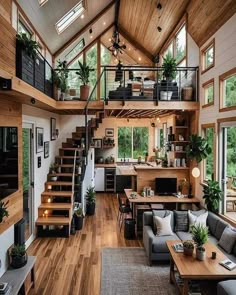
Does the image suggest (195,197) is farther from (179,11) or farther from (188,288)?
(179,11)

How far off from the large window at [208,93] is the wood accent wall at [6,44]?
170 inches

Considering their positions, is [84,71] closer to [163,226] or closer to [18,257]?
[163,226]

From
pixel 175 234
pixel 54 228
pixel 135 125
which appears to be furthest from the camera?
pixel 135 125

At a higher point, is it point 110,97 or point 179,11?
point 179,11

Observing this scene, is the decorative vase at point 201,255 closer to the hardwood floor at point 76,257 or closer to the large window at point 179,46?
the hardwood floor at point 76,257

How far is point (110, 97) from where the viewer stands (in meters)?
7.68

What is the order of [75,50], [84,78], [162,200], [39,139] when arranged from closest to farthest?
[162,200], [39,139], [84,78], [75,50]

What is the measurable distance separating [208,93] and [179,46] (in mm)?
3177

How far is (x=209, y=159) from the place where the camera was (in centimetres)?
702

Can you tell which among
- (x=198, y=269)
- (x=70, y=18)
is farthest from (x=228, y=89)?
(x=70, y=18)

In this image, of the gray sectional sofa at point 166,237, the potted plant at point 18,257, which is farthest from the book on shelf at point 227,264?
the potted plant at point 18,257

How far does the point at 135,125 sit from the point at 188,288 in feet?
30.9

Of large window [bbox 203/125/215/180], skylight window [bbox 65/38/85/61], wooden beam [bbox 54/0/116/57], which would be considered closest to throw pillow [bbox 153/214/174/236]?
large window [bbox 203/125/215/180]

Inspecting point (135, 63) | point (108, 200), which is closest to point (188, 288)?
point (108, 200)
